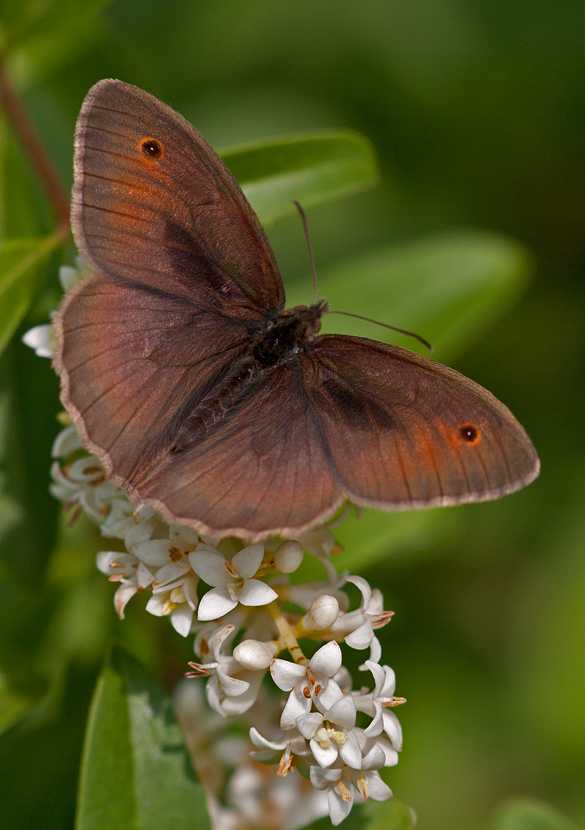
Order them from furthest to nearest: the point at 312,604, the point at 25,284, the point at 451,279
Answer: the point at 451,279 → the point at 25,284 → the point at 312,604

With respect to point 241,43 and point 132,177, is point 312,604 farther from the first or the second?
point 241,43

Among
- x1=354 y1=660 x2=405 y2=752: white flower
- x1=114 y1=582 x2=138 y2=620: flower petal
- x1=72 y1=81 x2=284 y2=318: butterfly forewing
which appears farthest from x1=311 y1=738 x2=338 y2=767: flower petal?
x1=72 y1=81 x2=284 y2=318: butterfly forewing

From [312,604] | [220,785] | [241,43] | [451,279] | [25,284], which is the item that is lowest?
[220,785]

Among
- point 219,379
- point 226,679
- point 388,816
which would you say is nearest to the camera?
point 226,679

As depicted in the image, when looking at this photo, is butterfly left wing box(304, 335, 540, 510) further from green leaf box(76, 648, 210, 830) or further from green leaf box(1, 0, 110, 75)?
green leaf box(1, 0, 110, 75)

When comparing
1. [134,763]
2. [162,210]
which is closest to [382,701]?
[134,763]

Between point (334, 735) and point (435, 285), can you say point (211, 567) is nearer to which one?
point (334, 735)

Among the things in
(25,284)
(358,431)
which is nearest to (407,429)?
(358,431)
